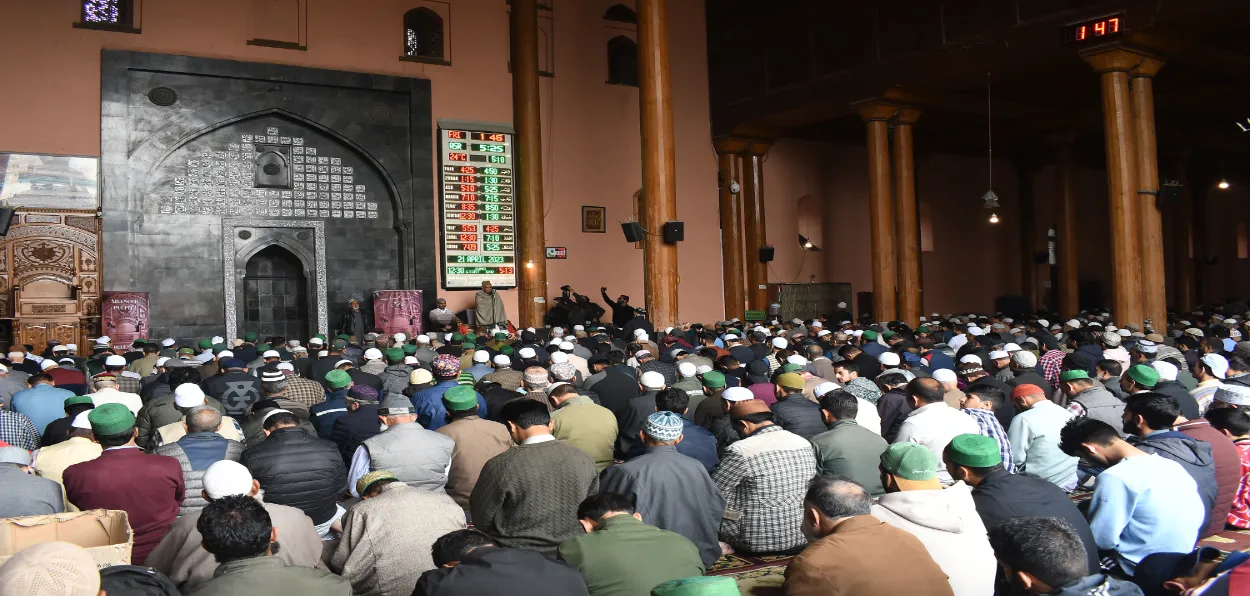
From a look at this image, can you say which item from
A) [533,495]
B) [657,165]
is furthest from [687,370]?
[657,165]

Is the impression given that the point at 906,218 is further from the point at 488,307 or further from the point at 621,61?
the point at 488,307

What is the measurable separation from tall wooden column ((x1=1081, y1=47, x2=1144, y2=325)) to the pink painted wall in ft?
25.2

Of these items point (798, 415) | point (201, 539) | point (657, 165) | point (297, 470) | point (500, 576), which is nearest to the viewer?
point (500, 576)

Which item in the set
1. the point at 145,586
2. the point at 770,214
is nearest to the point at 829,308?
the point at 770,214

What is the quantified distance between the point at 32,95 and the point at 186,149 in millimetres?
2005

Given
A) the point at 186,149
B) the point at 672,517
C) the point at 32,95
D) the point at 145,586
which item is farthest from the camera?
the point at 186,149

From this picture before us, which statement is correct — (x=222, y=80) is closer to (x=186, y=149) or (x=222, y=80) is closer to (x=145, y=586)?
(x=186, y=149)

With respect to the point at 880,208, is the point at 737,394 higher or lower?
lower

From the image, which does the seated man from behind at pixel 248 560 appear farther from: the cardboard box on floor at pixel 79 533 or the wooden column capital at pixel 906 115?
the wooden column capital at pixel 906 115

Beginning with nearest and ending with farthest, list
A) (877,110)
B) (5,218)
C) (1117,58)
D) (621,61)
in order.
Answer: (5,218) < (1117,58) < (877,110) < (621,61)

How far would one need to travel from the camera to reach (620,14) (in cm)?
1758

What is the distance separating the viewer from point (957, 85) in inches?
600

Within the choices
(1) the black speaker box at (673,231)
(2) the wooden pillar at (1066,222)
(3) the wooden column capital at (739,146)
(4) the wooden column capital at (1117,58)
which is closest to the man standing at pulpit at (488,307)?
(1) the black speaker box at (673,231)

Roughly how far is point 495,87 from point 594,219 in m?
2.94
